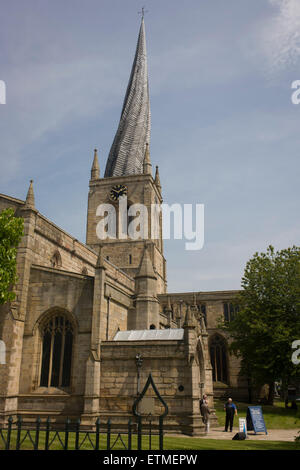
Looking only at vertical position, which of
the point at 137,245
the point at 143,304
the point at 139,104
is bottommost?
the point at 143,304

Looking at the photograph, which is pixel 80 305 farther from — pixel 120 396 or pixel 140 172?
pixel 140 172

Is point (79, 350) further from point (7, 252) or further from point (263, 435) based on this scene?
point (263, 435)

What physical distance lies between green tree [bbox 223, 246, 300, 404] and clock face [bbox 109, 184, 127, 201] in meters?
26.1

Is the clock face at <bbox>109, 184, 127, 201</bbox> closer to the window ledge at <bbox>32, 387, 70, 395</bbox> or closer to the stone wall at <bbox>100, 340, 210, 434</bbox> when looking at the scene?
the stone wall at <bbox>100, 340, 210, 434</bbox>

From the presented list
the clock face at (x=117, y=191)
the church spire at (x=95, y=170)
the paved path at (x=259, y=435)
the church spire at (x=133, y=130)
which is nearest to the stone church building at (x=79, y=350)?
the paved path at (x=259, y=435)

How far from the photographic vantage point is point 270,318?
31.2 m

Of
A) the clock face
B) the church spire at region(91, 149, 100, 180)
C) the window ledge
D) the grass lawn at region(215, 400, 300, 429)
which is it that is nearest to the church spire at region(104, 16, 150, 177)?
the church spire at region(91, 149, 100, 180)

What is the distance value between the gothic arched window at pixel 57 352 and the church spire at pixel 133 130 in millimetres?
40515

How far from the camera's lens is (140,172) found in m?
60.2

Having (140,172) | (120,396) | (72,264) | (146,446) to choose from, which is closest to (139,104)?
(140,172)

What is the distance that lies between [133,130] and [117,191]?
49.0 feet

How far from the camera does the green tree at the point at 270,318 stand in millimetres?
29016

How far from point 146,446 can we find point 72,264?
18732 millimetres

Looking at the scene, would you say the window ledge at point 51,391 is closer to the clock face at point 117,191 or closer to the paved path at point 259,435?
the paved path at point 259,435
